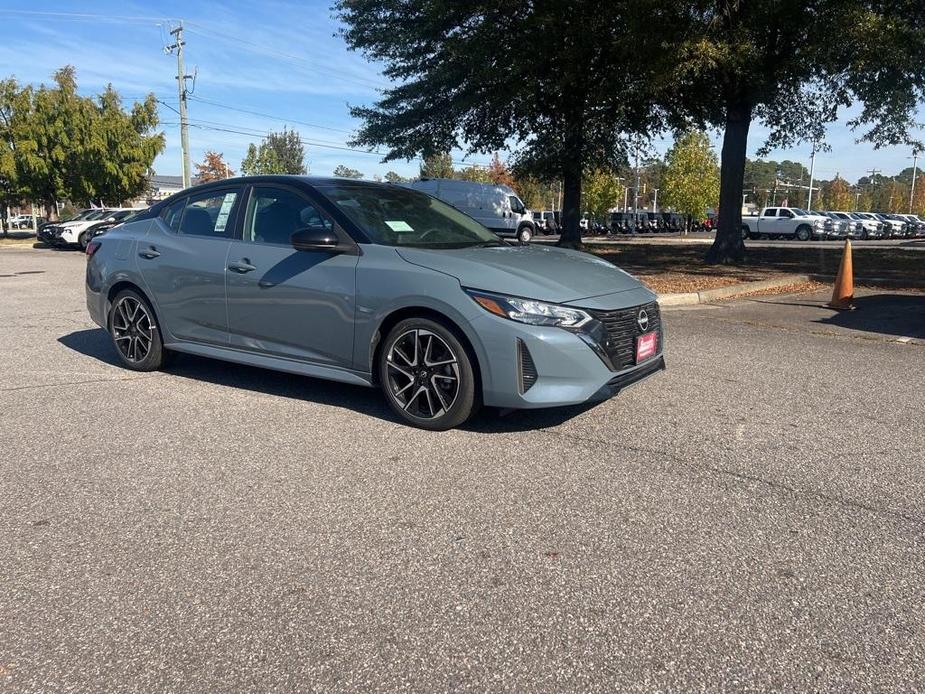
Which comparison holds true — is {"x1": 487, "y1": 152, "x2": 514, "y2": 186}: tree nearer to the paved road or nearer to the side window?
the paved road

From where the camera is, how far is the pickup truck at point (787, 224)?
137 ft

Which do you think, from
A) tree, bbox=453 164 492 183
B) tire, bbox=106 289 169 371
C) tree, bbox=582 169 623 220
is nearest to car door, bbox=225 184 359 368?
tire, bbox=106 289 169 371

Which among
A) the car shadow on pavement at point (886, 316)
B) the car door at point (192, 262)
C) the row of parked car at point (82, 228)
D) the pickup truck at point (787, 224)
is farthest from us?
the pickup truck at point (787, 224)

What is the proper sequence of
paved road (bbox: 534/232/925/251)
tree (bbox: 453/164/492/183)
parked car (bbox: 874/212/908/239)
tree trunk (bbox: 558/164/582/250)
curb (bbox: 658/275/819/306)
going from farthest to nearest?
tree (bbox: 453/164/492/183) < parked car (bbox: 874/212/908/239) < paved road (bbox: 534/232/925/251) < tree trunk (bbox: 558/164/582/250) < curb (bbox: 658/275/819/306)

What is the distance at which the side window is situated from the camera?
5301 millimetres

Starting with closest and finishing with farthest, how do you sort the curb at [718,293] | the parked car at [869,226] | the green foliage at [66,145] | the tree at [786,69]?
the curb at [718,293] < the tree at [786,69] < the green foliage at [66,145] < the parked car at [869,226]

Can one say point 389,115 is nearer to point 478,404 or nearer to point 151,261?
point 151,261

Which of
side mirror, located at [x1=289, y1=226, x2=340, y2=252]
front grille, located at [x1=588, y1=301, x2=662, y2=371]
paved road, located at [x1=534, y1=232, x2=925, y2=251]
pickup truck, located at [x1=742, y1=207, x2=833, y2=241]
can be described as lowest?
front grille, located at [x1=588, y1=301, x2=662, y2=371]

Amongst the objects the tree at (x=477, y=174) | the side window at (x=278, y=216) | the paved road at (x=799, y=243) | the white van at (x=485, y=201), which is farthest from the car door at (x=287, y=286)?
the tree at (x=477, y=174)

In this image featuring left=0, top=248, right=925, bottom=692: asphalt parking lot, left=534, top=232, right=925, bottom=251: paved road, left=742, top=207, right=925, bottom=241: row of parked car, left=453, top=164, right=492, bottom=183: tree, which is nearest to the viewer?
left=0, top=248, right=925, bottom=692: asphalt parking lot

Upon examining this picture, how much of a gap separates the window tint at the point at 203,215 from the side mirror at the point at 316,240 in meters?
1.02

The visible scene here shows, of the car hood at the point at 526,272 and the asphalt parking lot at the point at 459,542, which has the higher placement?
the car hood at the point at 526,272

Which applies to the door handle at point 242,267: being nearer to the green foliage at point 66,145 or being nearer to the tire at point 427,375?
the tire at point 427,375

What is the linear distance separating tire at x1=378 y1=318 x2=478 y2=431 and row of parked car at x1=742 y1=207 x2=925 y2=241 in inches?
1490
